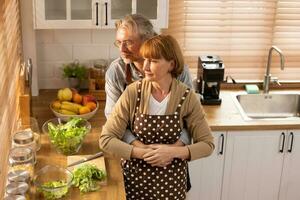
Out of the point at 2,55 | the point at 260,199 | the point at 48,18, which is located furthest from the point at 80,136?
the point at 260,199

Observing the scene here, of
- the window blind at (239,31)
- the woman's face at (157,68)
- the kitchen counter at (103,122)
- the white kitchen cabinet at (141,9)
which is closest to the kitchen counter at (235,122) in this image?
the kitchen counter at (103,122)

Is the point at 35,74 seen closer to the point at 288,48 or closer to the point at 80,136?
the point at 80,136

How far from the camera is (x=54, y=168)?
2473mm

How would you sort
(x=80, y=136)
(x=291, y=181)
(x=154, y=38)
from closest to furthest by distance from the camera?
(x=154, y=38)
(x=80, y=136)
(x=291, y=181)

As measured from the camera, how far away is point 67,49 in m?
3.71

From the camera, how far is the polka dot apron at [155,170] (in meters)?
Result: 2.46

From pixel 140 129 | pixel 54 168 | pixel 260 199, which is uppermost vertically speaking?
pixel 140 129

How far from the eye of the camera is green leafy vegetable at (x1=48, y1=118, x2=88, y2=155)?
278 cm

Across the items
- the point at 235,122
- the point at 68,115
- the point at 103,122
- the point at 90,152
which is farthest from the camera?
the point at 235,122

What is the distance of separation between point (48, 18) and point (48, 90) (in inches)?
24.1

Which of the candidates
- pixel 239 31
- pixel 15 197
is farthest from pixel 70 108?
pixel 239 31

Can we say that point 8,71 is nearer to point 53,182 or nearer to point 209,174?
point 53,182

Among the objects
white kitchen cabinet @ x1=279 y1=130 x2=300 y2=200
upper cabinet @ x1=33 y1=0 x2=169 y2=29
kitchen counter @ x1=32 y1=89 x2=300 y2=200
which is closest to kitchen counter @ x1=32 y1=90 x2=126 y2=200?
kitchen counter @ x1=32 y1=89 x2=300 y2=200

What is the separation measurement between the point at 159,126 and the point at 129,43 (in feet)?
1.35
